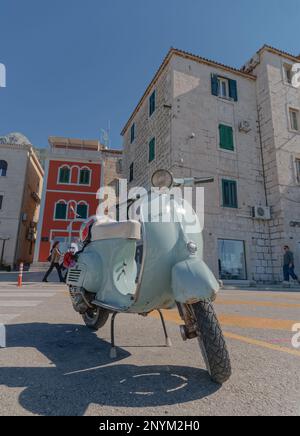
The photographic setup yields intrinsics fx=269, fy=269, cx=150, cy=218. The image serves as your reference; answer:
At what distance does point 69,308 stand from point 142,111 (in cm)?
1596

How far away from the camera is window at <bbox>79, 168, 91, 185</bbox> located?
25344 mm

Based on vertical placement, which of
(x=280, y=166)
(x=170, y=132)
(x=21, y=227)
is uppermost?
(x=170, y=132)

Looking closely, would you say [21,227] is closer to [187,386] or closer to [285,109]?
[285,109]

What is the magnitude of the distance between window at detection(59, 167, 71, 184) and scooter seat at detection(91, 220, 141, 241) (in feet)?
75.7

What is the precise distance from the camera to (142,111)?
18172 mm

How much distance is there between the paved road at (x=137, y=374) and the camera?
1.56 metres

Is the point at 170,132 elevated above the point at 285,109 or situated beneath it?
situated beneath

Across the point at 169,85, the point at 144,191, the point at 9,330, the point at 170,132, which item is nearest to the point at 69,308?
the point at 9,330

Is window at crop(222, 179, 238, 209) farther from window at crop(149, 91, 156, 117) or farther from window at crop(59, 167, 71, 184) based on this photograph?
window at crop(59, 167, 71, 184)

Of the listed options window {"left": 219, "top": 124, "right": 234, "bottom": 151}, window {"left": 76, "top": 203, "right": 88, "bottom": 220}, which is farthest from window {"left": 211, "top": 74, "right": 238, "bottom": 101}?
window {"left": 76, "top": 203, "right": 88, "bottom": 220}

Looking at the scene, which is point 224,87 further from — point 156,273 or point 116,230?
A: point 156,273

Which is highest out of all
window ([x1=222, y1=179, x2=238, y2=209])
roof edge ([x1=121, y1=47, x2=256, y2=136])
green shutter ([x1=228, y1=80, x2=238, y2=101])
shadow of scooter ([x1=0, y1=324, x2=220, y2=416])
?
roof edge ([x1=121, y1=47, x2=256, y2=136])
